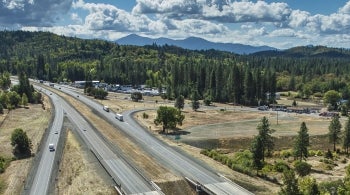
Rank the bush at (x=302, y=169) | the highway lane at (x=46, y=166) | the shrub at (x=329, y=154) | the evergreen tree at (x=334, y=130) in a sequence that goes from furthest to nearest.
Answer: the evergreen tree at (x=334, y=130), the shrub at (x=329, y=154), the bush at (x=302, y=169), the highway lane at (x=46, y=166)

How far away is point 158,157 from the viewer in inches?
3541

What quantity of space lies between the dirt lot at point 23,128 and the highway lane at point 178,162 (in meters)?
24.4

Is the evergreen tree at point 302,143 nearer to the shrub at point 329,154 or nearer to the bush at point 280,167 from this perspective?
the bush at point 280,167

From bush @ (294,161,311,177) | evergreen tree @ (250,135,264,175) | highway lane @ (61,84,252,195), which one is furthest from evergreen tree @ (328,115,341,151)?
highway lane @ (61,84,252,195)

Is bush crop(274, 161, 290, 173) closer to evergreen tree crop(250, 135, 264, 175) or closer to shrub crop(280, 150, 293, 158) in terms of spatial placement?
evergreen tree crop(250, 135, 264, 175)

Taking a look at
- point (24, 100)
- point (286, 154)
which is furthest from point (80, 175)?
point (24, 100)

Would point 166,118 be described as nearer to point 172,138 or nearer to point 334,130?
point 172,138

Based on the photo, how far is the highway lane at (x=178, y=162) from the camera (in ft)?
224

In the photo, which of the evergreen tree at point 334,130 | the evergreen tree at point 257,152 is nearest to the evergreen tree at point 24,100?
the evergreen tree at point 257,152

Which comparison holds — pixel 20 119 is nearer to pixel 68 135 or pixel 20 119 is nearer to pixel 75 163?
pixel 68 135

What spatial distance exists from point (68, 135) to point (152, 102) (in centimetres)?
8675

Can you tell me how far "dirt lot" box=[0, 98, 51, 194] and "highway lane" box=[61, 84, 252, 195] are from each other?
2438cm

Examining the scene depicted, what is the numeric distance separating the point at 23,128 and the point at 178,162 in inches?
2353

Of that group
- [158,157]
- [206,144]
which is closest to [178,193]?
[158,157]
